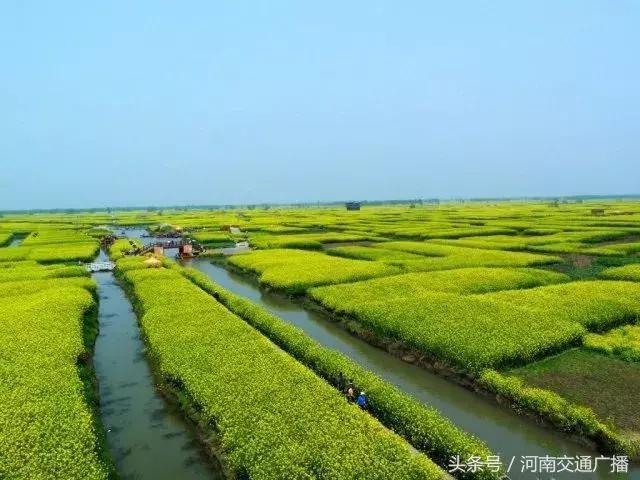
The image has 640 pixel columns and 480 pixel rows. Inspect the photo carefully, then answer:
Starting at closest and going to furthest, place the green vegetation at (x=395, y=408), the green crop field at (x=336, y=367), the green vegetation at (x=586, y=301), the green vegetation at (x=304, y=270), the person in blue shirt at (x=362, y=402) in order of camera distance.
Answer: the green crop field at (x=336, y=367) → the green vegetation at (x=395, y=408) → the person in blue shirt at (x=362, y=402) → the green vegetation at (x=586, y=301) → the green vegetation at (x=304, y=270)

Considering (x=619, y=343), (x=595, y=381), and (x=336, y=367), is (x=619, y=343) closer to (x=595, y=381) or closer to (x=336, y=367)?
(x=595, y=381)

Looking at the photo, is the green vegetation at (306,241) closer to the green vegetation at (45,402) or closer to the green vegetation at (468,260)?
the green vegetation at (468,260)

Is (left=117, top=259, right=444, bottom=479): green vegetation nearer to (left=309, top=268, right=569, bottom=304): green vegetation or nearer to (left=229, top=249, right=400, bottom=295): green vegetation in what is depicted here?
(left=309, top=268, right=569, bottom=304): green vegetation

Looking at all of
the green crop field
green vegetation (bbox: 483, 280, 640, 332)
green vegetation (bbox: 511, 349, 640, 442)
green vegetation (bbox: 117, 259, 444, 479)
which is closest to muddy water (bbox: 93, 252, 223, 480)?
the green crop field

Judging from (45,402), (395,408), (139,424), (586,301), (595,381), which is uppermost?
(586,301)

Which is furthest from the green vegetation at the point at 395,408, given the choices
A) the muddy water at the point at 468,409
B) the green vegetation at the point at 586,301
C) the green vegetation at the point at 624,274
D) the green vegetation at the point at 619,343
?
the green vegetation at the point at 624,274

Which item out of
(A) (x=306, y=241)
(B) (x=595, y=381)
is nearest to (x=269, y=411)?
(B) (x=595, y=381)

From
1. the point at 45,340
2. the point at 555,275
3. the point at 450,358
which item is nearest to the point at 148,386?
the point at 45,340

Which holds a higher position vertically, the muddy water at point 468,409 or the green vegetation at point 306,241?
the green vegetation at point 306,241
